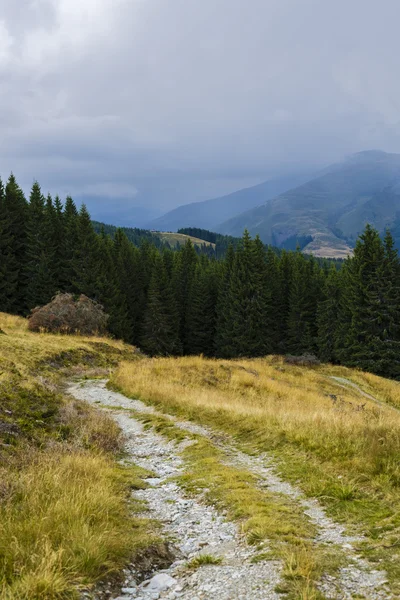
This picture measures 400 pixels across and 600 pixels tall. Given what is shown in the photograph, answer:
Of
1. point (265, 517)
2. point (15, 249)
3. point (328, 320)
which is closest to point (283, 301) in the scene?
point (328, 320)

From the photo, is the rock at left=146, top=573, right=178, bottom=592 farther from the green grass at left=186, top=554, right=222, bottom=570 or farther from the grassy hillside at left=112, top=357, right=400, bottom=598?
the grassy hillside at left=112, top=357, right=400, bottom=598

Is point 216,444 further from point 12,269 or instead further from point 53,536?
point 12,269

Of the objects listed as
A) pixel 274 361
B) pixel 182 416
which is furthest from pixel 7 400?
pixel 274 361

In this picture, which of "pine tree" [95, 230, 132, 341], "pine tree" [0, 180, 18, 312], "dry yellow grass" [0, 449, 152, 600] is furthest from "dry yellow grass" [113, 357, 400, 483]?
"pine tree" [0, 180, 18, 312]

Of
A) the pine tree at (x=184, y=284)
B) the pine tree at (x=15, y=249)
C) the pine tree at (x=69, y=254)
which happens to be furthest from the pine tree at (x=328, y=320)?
the pine tree at (x=15, y=249)

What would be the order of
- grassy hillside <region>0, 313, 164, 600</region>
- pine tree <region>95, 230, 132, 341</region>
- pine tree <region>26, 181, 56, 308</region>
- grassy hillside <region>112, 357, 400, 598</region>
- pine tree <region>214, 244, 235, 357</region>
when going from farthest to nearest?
1. pine tree <region>214, 244, 235, 357</region>
2. pine tree <region>95, 230, 132, 341</region>
3. pine tree <region>26, 181, 56, 308</region>
4. grassy hillside <region>112, 357, 400, 598</region>
5. grassy hillside <region>0, 313, 164, 600</region>

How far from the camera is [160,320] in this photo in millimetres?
66250

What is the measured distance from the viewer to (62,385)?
19188 mm

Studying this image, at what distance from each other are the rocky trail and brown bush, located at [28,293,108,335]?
26425mm

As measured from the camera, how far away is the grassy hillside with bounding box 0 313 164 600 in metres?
3.78

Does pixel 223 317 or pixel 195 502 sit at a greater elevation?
pixel 195 502

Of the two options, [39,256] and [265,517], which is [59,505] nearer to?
[265,517]

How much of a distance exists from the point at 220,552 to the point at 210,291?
72.0 m

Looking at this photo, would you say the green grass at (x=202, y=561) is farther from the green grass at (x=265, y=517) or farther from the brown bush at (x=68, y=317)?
the brown bush at (x=68, y=317)
